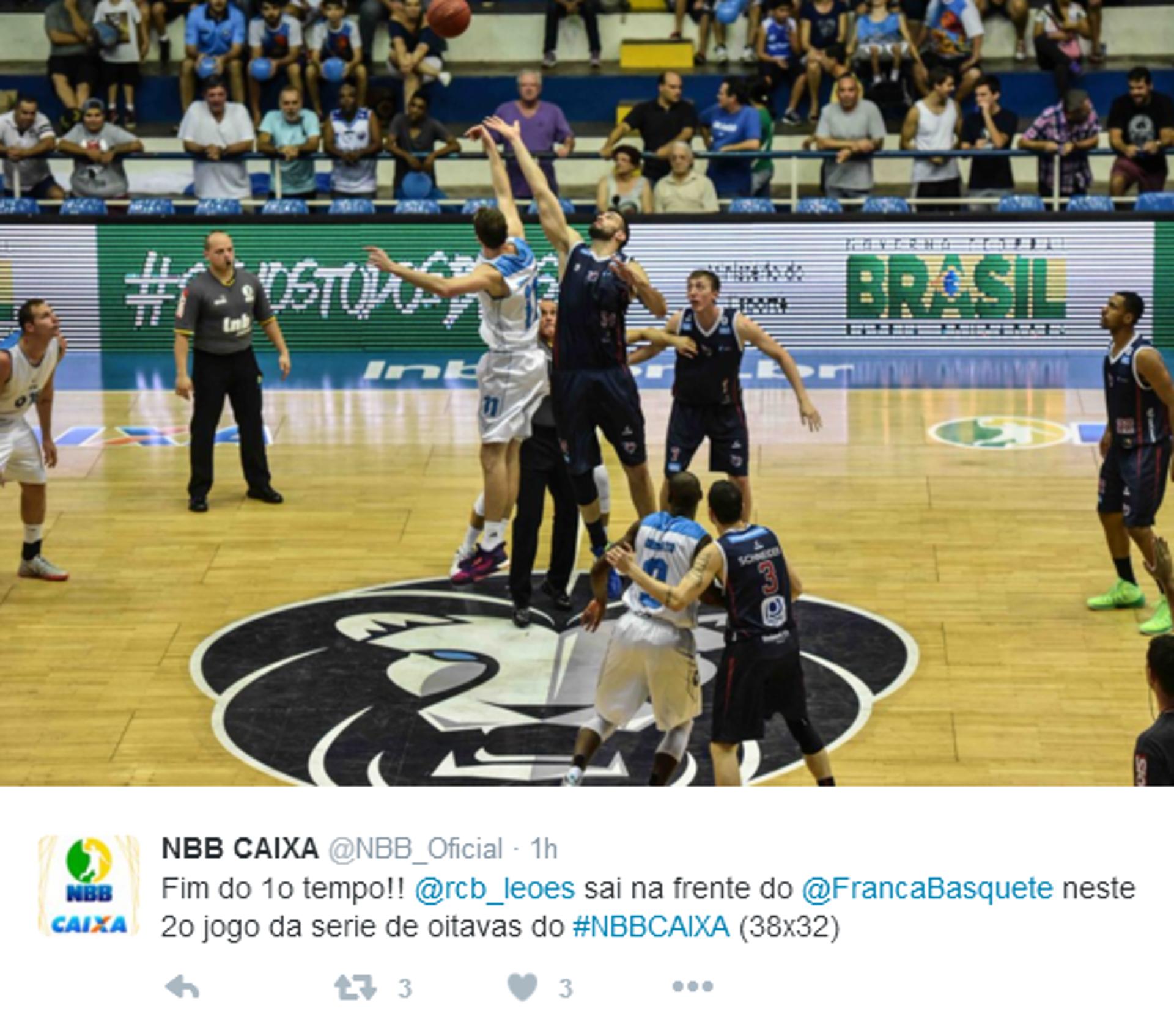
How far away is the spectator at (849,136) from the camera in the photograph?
69.9 ft

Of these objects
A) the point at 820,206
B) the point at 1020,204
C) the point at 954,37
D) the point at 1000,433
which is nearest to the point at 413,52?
the point at 820,206

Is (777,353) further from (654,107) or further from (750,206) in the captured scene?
(654,107)

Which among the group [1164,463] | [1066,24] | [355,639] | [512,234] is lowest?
[355,639]


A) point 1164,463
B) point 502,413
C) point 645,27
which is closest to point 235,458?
point 502,413

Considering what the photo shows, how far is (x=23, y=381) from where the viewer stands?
13008 millimetres

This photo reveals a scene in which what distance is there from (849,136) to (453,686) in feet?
38.0

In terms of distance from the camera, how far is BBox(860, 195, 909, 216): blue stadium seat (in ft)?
68.1

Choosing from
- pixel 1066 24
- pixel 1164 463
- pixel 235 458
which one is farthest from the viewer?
pixel 1066 24

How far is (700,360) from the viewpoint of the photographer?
1327 centimetres

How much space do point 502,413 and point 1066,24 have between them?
528 inches

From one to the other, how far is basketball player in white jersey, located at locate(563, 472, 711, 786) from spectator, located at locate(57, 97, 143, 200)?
13.3 m

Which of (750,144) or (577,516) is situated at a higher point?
(750,144)

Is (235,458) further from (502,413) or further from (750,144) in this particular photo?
(750,144)

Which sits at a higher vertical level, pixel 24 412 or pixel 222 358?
pixel 222 358
